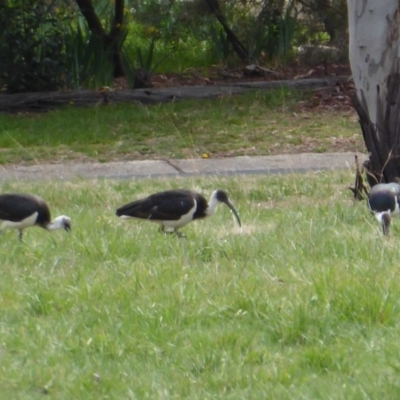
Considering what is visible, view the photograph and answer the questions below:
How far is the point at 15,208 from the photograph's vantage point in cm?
743

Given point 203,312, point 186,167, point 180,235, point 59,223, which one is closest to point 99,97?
point 186,167

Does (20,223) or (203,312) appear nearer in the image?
(203,312)

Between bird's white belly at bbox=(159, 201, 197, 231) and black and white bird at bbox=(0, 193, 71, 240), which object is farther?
bird's white belly at bbox=(159, 201, 197, 231)

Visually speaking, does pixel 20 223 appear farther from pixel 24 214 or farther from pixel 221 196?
pixel 221 196

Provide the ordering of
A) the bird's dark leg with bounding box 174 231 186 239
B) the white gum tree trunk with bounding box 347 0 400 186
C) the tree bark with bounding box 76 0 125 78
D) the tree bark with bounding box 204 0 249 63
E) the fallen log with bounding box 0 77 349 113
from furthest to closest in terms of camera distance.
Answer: the tree bark with bounding box 76 0 125 78
the tree bark with bounding box 204 0 249 63
the fallen log with bounding box 0 77 349 113
the white gum tree trunk with bounding box 347 0 400 186
the bird's dark leg with bounding box 174 231 186 239

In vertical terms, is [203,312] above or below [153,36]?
below

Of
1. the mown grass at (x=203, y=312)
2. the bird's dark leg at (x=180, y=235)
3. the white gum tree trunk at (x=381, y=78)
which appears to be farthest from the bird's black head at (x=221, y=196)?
the white gum tree trunk at (x=381, y=78)

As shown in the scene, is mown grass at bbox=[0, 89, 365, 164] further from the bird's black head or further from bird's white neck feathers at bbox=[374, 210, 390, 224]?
bird's white neck feathers at bbox=[374, 210, 390, 224]

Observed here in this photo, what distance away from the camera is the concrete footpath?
11.7 m

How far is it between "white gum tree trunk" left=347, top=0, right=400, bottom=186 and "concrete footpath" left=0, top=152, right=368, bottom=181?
254 cm

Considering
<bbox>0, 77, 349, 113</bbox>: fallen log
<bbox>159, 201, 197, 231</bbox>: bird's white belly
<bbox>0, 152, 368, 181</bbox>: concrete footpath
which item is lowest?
<bbox>0, 152, 368, 181</bbox>: concrete footpath

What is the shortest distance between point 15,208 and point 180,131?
6793mm

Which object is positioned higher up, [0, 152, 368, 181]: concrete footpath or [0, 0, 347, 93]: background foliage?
[0, 0, 347, 93]: background foliage

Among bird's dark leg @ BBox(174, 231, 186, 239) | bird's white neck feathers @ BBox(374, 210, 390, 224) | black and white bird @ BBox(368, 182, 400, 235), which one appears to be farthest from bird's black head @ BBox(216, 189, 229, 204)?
bird's white neck feathers @ BBox(374, 210, 390, 224)
